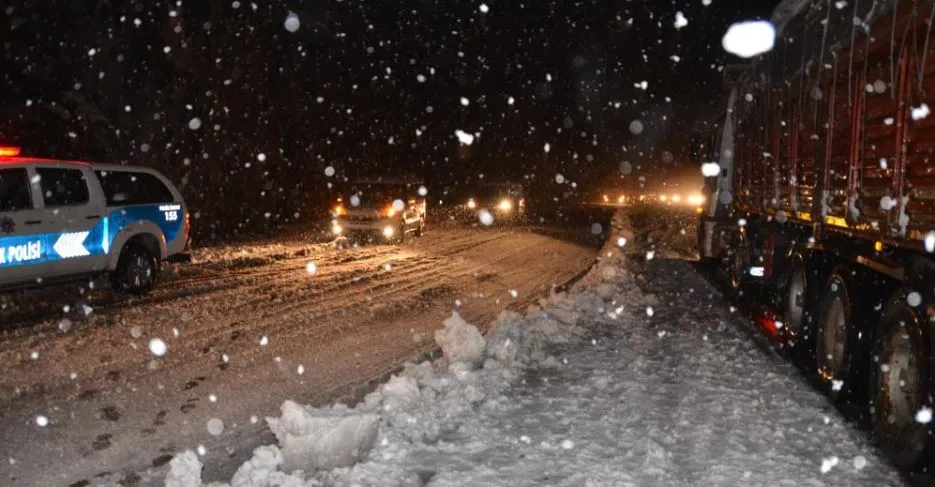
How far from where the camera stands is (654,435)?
527 centimetres

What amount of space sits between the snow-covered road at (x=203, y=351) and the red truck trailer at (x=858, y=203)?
4022mm

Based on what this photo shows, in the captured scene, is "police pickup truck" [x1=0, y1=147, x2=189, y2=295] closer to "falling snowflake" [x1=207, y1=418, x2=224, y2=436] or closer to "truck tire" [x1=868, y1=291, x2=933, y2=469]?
"falling snowflake" [x1=207, y1=418, x2=224, y2=436]

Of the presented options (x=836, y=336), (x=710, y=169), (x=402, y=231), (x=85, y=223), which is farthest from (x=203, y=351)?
(x=402, y=231)

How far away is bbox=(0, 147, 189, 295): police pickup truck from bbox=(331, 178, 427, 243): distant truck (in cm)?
832

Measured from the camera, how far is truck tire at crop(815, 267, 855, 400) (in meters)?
6.31

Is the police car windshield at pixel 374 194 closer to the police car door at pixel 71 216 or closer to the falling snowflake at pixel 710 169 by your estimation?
the falling snowflake at pixel 710 169

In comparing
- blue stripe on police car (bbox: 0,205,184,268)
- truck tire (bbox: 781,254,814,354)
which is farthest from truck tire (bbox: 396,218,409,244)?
truck tire (bbox: 781,254,814,354)

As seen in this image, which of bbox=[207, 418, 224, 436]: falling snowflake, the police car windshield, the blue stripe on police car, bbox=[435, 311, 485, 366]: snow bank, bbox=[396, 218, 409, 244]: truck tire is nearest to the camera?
bbox=[207, 418, 224, 436]: falling snowflake

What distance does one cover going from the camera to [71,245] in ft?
31.7

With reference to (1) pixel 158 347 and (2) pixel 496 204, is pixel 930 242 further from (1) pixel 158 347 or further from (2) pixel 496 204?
(2) pixel 496 204

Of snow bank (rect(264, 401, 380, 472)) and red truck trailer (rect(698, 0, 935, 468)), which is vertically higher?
red truck trailer (rect(698, 0, 935, 468))

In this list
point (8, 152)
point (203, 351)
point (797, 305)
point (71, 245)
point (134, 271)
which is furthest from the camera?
point (134, 271)

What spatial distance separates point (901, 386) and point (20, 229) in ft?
30.1

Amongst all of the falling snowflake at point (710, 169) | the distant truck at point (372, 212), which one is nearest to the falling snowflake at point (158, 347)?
the falling snowflake at point (710, 169)
